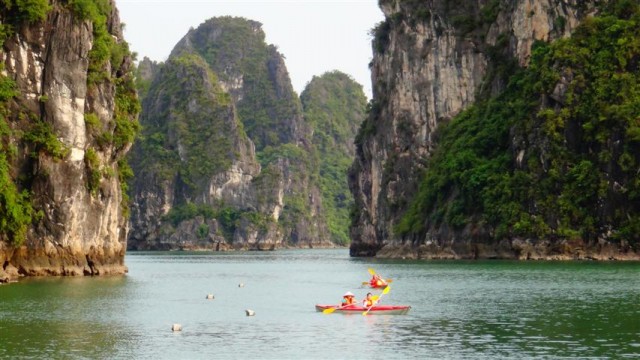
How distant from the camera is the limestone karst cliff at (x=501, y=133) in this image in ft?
299

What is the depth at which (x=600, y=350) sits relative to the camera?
3231 centimetres

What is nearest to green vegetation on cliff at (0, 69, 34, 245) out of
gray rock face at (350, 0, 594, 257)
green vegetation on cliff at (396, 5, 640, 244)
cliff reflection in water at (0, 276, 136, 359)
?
cliff reflection in water at (0, 276, 136, 359)

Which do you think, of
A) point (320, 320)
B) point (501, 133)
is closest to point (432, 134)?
point (501, 133)

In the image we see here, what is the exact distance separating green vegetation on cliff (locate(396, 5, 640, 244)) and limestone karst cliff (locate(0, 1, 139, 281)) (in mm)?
40158

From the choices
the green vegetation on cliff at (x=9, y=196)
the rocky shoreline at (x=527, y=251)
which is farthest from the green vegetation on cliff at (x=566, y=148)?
the green vegetation on cliff at (x=9, y=196)

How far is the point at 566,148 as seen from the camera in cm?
9438

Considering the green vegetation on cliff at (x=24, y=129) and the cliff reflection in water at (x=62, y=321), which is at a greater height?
the green vegetation on cliff at (x=24, y=129)

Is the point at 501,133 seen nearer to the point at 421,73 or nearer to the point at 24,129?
the point at 421,73

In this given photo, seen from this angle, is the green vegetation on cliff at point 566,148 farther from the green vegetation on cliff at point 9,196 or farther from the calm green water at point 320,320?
the green vegetation on cliff at point 9,196

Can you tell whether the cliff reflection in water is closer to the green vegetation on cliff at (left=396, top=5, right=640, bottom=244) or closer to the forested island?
the forested island

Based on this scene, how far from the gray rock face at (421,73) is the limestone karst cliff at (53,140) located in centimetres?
4577

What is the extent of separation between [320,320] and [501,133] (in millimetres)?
65964

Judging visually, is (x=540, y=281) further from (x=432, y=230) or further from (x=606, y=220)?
(x=432, y=230)

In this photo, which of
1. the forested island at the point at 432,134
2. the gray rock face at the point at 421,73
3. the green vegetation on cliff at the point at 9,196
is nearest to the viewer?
the green vegetation on cliff at the point at 9,196
